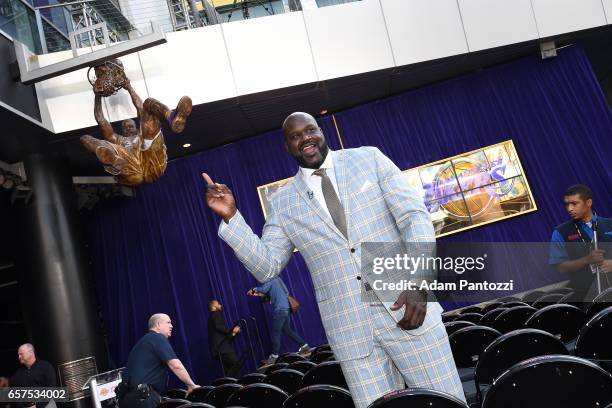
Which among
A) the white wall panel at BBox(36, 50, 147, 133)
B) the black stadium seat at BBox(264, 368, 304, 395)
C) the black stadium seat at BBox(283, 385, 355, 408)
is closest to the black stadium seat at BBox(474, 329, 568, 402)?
the black stadium seat at BBox(283, 385, 355, 408)

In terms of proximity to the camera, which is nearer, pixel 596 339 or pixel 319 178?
pixel 319 178

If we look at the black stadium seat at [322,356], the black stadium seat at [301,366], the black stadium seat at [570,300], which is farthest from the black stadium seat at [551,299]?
the black stadium seat at [301,366]

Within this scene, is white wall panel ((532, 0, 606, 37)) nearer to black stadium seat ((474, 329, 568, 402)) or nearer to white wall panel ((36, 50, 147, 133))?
white wall panel ((36, 50, 147, 133))

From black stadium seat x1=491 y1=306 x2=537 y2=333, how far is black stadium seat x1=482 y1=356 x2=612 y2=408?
276cm

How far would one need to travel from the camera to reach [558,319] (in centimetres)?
443

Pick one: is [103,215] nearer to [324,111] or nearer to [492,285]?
[324,111]

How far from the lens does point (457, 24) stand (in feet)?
34.3

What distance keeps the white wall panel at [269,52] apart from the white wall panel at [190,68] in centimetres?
17

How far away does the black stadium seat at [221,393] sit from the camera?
4.63 m

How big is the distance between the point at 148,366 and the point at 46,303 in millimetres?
4416

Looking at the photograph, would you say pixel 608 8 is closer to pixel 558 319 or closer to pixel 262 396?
pixel 558 319

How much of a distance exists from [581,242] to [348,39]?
556cm

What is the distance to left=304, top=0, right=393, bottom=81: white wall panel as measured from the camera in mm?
9914

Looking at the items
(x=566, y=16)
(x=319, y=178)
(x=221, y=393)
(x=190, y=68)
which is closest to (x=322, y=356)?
(x=221, y=393)
